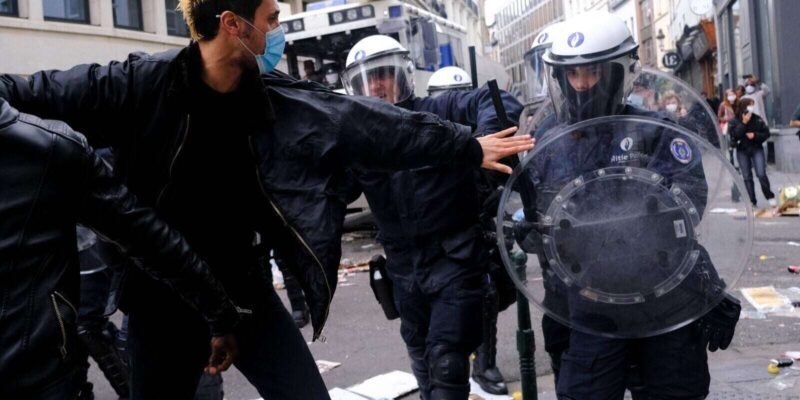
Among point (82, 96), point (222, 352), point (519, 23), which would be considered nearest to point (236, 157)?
point (82, 96)

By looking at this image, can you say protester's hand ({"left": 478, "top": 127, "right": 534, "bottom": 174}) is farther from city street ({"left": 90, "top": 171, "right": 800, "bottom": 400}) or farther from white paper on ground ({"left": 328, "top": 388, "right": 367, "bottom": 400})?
white paper on ground ({"left": 328, "top": 388, "right": 367, "bottom": 400})

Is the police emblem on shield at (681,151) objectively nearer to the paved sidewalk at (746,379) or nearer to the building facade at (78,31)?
the paved sidewalk at (746,379)

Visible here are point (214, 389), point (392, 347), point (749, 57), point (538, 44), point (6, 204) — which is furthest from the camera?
point (749, 57)

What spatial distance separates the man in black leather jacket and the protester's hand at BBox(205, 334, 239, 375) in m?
0.74

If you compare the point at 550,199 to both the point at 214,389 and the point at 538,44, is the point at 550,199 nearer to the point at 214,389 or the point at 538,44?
the point at 214,389

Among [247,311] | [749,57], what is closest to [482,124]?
[247,311]

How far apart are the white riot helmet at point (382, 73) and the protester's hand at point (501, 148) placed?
54.1 inches

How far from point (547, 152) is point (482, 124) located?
0.87m

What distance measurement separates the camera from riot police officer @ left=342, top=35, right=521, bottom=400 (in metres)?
3.93

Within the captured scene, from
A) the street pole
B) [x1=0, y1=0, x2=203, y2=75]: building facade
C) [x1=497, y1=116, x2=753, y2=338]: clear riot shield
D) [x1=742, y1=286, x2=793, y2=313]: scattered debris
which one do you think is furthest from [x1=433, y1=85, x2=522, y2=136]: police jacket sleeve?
[x1=0, y1=0, x2=203, y2=75]: building facade

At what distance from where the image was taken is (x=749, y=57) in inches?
851

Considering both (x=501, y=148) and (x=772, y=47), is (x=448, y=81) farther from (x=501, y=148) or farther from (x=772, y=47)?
(x=772, y=47)

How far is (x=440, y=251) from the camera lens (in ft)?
13.4

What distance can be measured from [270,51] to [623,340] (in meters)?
1.47
